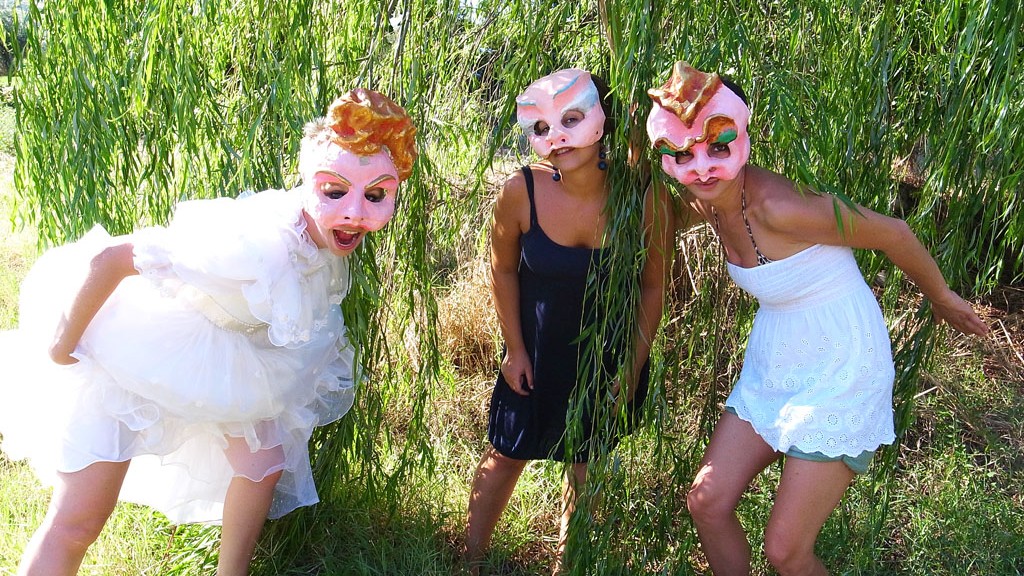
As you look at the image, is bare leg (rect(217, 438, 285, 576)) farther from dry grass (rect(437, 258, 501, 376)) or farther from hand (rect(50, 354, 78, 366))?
dry grass (rect(437, 258, 501, 376))

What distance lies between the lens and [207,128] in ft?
7.34

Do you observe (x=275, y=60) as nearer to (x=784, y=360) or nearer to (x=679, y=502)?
(x=784, y=360)

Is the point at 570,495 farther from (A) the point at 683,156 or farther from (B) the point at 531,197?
(A) the point at 683,156

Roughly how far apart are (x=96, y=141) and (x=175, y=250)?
20.1 inches

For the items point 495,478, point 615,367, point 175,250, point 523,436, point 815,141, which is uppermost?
point 815,141

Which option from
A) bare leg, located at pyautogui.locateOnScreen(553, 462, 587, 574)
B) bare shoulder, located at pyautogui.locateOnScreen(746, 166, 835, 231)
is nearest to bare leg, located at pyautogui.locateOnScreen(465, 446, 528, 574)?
bare leg, located at pyautogui.locateOnScreen(553, 462, 587, 574)

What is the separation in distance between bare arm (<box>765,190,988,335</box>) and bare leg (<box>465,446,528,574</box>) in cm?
101

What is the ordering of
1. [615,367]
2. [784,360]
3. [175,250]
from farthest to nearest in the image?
[615,367]
[784,360]
[175,250]

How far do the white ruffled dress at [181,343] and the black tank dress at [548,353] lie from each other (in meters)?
0.50

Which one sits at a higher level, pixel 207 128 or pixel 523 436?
pixel 207 128

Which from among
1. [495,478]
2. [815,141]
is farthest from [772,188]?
[495,478]

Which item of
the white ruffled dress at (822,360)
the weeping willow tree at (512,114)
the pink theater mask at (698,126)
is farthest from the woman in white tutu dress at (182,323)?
the white ruffled dress at (822,360)

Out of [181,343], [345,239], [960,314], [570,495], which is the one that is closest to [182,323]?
[181,343]

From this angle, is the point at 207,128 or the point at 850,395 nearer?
the point at 850,395
